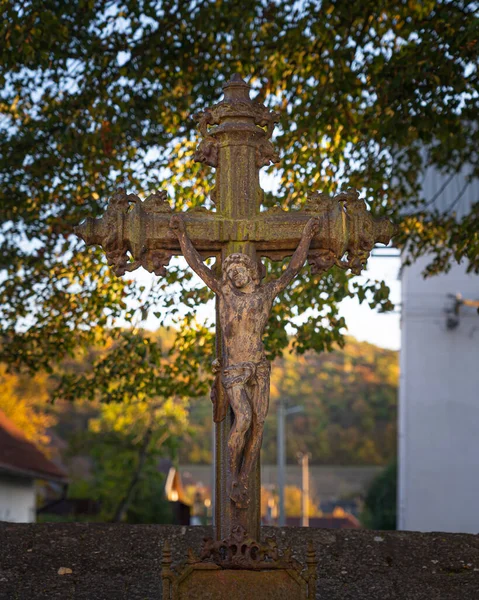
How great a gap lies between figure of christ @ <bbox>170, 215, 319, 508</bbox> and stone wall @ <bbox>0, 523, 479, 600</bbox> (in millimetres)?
2345

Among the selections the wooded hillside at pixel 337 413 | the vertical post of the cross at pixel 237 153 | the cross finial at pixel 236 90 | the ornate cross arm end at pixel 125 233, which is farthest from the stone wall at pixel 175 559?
the wooded hillside at pixel 337 413

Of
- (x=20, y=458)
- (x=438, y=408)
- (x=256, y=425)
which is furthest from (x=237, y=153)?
(x=438, y=408)

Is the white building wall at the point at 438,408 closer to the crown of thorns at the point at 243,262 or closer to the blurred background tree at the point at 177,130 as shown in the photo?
the blurred background tree at the point at 177,130

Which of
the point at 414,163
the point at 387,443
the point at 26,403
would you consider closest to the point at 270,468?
the point at 387,443

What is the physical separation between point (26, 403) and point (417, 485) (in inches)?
743

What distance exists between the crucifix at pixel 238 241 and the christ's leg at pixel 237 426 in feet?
0.04

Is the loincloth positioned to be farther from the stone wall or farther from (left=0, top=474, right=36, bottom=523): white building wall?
(left=0, top=474, right=36, bottom=523): white building wall

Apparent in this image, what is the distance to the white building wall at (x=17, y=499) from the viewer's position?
918 inches

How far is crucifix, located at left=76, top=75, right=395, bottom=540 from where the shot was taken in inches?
270

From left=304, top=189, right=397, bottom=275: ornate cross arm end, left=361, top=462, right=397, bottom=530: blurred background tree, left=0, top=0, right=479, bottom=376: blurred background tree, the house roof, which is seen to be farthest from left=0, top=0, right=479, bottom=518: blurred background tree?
left=361, top=462, right=397, bottom=530: blurred background tree

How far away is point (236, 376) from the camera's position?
6.79m

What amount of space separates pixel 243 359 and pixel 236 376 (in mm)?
121

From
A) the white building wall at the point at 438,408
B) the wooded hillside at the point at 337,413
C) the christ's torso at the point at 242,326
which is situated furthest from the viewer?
the wooded hillside at the point at 337,413

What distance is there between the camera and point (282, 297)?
40.6ft
